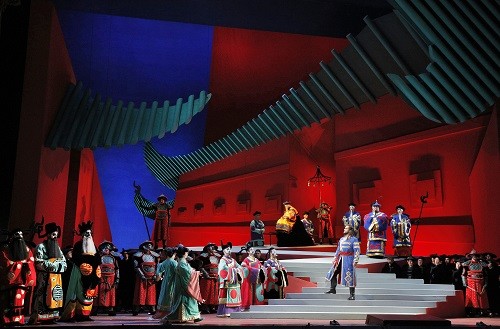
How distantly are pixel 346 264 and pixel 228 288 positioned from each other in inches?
79.8

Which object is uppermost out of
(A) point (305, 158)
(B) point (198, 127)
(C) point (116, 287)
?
(B) point (198, 127)

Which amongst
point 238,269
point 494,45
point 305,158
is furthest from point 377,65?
point 305,158

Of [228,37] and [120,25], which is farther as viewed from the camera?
[228,37]

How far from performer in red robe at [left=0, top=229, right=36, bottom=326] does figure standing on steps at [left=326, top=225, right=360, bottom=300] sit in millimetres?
4782

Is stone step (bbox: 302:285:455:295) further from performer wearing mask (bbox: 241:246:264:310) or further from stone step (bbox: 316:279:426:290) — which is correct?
performer wearing mask (bbox: 241:246:264:310)

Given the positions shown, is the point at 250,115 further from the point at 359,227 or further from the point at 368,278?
the point at 368,278

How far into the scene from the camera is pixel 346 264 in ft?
28.8

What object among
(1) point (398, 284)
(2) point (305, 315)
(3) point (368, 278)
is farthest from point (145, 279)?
(1) point (398, 284)

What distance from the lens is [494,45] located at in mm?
9250

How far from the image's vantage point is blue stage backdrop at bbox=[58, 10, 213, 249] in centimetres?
1636

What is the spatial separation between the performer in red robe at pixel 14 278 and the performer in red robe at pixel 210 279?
3080mm

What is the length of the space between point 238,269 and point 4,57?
5564 millimetres

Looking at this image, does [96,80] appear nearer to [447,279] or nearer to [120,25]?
[120,25]

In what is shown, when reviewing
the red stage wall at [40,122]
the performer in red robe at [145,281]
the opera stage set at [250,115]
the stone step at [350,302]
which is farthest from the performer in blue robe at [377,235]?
the red stage wall at [40,122]
